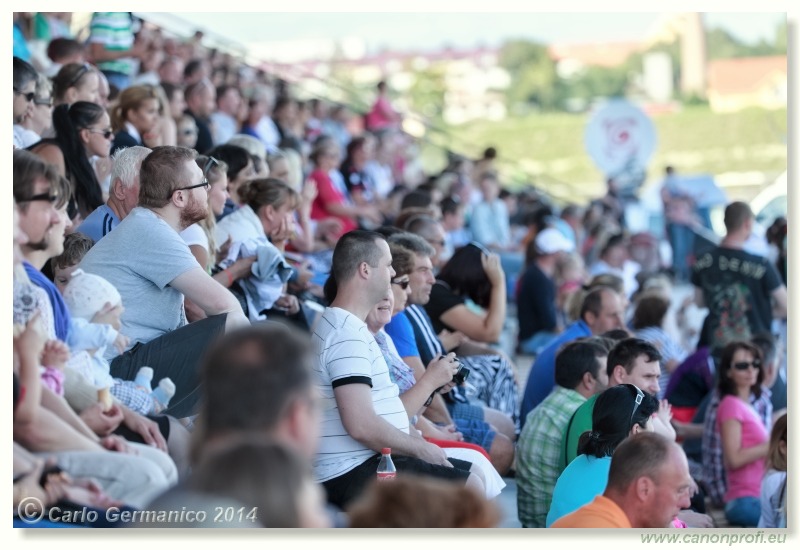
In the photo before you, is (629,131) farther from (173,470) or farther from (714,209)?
(173,470)

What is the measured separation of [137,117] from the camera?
6766 mm

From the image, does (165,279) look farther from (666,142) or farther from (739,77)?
(739,77)

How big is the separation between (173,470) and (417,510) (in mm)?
1455

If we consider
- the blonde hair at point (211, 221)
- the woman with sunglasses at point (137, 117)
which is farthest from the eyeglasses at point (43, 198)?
the woman with sunglasses at point (137, 117)

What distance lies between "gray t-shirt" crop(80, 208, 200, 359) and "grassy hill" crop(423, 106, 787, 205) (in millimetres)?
44887

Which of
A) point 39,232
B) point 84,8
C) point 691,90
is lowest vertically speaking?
point 691,90

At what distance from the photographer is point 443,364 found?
4805 millimetres

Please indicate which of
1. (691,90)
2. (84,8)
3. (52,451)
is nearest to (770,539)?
(52,451)

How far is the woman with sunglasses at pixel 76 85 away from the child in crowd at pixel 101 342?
2.56 meters

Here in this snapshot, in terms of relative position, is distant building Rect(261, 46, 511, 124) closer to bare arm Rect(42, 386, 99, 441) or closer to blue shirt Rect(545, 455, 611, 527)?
blue shirt Rect(545, 455, 611, 527)

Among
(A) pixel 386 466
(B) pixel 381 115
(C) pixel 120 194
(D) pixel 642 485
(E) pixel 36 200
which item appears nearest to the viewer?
(D) pixel 642 485

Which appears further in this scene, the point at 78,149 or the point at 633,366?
the point at 78,149

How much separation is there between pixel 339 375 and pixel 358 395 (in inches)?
3.9

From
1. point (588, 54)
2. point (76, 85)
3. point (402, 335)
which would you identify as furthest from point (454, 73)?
point (402, 335)
